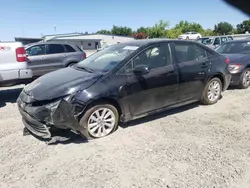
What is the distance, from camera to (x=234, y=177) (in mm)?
2930

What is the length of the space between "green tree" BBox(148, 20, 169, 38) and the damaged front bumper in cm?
5889

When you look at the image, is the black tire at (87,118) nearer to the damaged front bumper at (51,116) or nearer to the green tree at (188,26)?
the damaged front bumper at (51,116)

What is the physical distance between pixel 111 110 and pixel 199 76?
→ 7.11ft

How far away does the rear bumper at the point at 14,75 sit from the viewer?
6133mm

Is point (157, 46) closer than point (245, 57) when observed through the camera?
Yes

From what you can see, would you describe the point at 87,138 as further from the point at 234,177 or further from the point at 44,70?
the point at 44,70

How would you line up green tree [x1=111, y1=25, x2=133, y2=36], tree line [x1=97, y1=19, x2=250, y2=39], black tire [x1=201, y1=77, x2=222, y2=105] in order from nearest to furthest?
black tire [x1=201, y1=77, x2=222, y2=105] < tree line [x1=97, y1=19, x2=250, y2=39] < green tree [x1=111, y1=25, x2=133, y2=36]

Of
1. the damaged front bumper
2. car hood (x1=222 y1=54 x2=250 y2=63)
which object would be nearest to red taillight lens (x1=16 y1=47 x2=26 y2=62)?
the damaged front bumper

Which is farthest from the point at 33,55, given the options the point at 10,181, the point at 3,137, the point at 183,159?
the point at 183,159

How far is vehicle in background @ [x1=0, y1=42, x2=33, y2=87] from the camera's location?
6.14m

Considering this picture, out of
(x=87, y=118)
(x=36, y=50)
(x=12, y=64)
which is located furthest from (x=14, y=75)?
(x=87, y=118)

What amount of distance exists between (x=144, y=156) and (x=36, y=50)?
6.87m

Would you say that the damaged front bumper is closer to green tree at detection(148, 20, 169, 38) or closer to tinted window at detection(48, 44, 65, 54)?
tinted window at detection(48, 44, 65, 54)

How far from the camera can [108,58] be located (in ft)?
15.8
